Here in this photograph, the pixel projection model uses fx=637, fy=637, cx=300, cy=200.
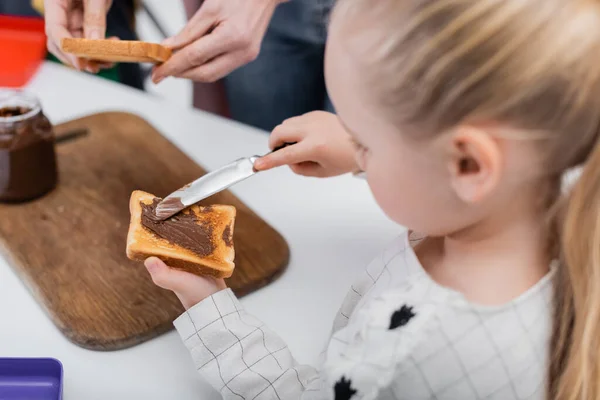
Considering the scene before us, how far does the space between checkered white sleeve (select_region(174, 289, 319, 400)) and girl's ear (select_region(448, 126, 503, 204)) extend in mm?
297

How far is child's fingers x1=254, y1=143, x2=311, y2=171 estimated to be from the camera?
0.81 m

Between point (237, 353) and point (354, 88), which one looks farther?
point (237, 353)

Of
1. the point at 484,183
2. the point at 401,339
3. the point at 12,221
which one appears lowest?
the point at 12,221

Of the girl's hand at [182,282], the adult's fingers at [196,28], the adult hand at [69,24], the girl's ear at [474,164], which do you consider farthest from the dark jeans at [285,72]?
the girl's ear at [474,164]

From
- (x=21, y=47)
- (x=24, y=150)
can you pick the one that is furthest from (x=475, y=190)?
(x=21, y=47)

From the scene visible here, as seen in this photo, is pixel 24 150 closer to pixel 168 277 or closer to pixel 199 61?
pixel 199 61

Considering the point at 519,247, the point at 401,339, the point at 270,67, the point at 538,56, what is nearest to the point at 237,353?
the point at 401,339

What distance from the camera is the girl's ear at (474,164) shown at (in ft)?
1.65

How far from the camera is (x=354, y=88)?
562 mm

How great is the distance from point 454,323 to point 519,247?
96mm

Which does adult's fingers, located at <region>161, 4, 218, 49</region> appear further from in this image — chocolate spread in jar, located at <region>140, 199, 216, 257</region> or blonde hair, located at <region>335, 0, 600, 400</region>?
blonde hair, located at <region>335, 0, 600, 400</region>

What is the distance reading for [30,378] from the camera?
0.71 m

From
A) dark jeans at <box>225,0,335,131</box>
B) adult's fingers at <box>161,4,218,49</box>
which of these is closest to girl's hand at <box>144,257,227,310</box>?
adult's fingers at <box>161,4,218,49</box>

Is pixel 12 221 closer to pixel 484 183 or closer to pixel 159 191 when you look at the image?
pixel 159 191
